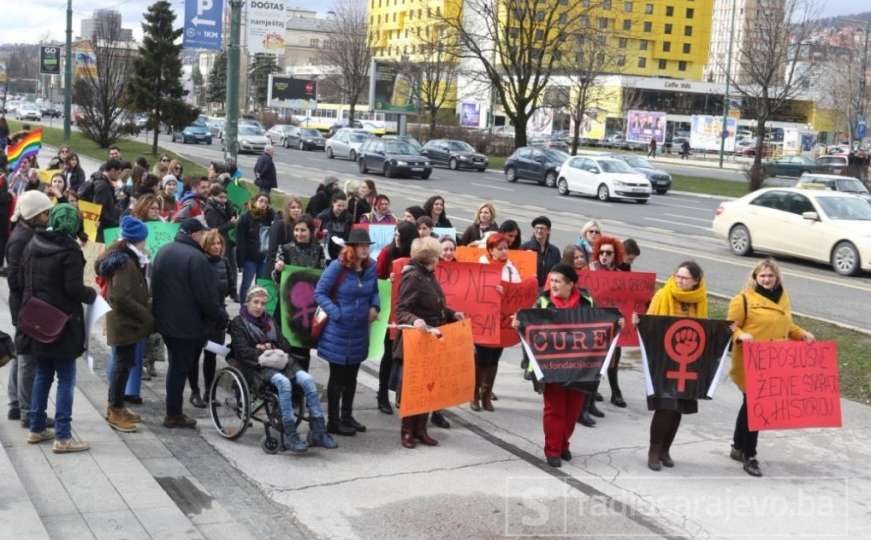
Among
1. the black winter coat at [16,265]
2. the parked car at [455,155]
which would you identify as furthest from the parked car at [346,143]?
the black winter coat at [16,265]

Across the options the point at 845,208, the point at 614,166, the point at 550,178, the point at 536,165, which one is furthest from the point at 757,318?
the point at 536,165

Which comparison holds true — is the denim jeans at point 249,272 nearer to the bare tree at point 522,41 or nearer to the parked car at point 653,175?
the parked car at point 653,175

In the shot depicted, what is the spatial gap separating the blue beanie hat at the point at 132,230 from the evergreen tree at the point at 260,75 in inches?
4703

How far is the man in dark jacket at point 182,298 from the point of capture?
7.75m

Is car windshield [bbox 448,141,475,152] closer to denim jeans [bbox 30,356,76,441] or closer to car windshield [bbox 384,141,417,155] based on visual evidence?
car windshield [bbox 384,141,417,155]

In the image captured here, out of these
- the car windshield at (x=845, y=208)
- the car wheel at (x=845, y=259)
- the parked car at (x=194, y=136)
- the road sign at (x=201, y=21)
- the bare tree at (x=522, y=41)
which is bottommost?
the car wheel at (x=845, y=259)

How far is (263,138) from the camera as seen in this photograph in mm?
53688

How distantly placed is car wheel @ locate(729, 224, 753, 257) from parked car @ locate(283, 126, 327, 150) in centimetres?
4240

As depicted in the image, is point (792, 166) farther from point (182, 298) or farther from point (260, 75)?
point (260, 75)

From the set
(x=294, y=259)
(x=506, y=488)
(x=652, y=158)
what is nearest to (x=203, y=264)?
(x=294, y=259)

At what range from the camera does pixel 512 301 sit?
29.3ft

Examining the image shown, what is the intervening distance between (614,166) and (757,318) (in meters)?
29.1

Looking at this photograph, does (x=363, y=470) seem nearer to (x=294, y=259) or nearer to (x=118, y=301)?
(x=118, y=301)

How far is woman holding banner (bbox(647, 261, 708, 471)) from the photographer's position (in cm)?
760
